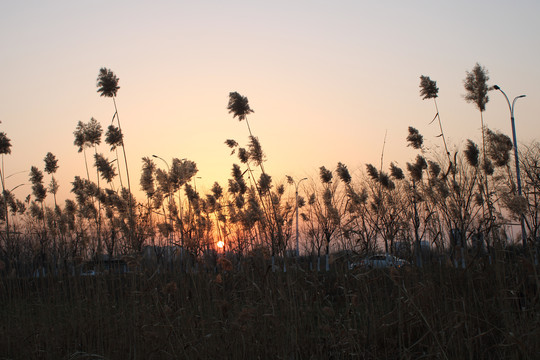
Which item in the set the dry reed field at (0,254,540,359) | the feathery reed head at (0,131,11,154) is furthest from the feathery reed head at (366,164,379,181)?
the feathery reed head at (0,131,11,154)

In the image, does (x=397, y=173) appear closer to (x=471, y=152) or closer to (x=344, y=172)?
(x=344, y=172)

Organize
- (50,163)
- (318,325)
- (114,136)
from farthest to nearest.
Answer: (50,163) < (114,136) < (318,325)

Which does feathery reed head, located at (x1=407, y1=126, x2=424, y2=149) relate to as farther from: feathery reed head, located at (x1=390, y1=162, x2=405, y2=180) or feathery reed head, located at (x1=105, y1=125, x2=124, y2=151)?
feathery reed head, located at (x1=105, y1=125, x2=124, y2=151)

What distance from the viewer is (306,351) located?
4254 mm

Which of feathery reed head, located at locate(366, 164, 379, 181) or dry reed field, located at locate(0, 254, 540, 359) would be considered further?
feathery reed head, located at locate(366, 164, 379, 181)

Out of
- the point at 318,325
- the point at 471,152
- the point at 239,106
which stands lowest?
the point at 318,325

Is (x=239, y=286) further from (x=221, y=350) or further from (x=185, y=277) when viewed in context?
(x=221, y=350)

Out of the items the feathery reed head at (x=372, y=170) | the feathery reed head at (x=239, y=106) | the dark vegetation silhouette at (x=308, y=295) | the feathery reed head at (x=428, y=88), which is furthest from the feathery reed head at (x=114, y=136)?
the feathery reed head at (x=372, y=170)

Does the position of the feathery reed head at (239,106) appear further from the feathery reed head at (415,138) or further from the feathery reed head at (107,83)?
the feathery reed head at (415,138)

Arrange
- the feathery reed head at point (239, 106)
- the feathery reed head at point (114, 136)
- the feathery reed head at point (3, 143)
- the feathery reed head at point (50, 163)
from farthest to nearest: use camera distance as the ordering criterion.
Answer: the feathery reed head at point (50, 163), the feathery reed head at point (3, 143), the feathery reed head at point (114, 136), the feathery reed head at point (239, 106)

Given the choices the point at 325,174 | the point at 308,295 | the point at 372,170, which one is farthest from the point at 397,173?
the point at 308,295

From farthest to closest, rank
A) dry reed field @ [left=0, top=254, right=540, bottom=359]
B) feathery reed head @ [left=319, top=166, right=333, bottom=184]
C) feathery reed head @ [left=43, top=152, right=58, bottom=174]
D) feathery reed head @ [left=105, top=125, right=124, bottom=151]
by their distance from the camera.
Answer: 1. feathery reed head @ [left=319, top=166, right=333, bottom=184]
2. feathery reed head @ [left=43, top=152, right=58, bottom=174]
3. feathery reed head @ [left=105, top=125, right=124, bottom=151]
4. dry reed field @ [left=0, top=254, right=540, bottom=359]

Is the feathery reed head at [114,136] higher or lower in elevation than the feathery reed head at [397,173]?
higher

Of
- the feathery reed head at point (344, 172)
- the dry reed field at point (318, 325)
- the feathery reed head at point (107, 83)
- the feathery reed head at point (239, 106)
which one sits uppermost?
the feathery reed head at point (107, 83)
